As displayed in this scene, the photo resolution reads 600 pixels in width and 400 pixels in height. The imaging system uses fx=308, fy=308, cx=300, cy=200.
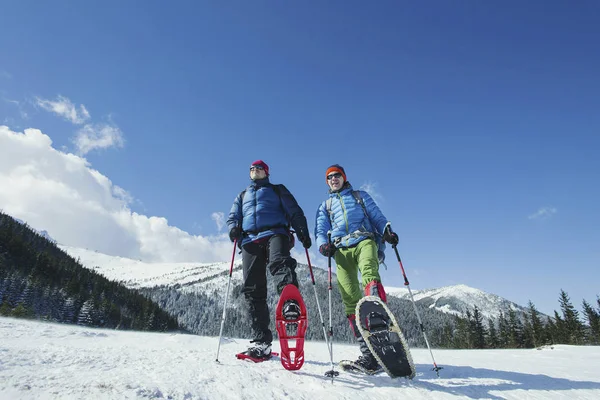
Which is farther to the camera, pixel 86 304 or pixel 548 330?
pixel 86 304

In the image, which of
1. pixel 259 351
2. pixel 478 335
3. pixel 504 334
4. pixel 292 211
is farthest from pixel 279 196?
pixel 478 335

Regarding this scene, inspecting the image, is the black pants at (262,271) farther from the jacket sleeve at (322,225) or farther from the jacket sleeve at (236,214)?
the jacket sleeve at (322,225)

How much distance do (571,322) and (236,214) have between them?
232 feet

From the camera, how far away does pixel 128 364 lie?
3.78 m

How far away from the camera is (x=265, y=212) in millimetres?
5906

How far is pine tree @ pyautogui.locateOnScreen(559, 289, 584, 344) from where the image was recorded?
51.2 m

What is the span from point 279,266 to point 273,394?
7.06ft

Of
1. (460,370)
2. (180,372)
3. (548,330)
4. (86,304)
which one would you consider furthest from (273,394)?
(86,304)

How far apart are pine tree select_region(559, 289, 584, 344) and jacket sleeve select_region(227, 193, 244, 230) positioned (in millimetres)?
67365

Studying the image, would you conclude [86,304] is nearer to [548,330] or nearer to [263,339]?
[263,339]

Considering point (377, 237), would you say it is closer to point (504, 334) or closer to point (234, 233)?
point (234, 233)

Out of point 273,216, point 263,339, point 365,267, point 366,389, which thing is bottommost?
point 366,389

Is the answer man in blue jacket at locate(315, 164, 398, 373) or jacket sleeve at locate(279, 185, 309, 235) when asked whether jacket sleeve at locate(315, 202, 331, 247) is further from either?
jacket sleeve at locate(279, 185, 309, 235)

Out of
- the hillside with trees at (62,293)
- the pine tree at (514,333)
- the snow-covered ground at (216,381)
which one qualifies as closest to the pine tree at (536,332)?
the pine tree at (514,333)
